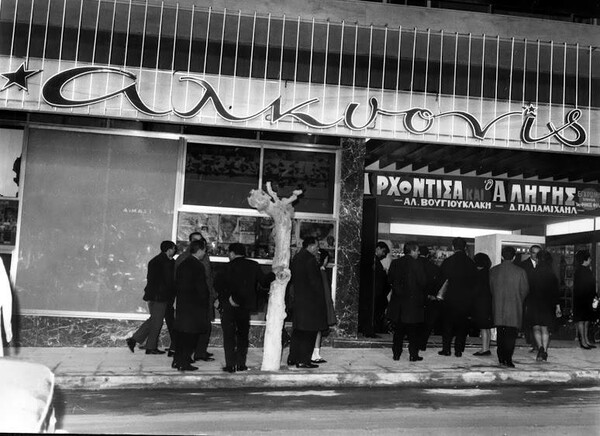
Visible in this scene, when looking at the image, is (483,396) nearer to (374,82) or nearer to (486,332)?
(486,332)

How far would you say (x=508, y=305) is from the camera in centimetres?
993

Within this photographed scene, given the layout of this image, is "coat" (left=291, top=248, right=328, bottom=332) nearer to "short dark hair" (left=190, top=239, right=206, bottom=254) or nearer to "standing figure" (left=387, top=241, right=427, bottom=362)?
"short dark hair" (left=190, top=239, right=206, bottom=254)

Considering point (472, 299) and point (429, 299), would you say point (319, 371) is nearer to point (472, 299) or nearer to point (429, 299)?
point (472, 299)

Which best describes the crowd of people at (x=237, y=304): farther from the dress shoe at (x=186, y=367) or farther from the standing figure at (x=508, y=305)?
the standing figure at (x=508, y=305)

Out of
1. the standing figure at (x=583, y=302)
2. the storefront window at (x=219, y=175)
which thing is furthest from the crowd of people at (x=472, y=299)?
the storefront window at (x=219, y=175)

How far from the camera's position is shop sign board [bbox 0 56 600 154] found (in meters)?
10.5

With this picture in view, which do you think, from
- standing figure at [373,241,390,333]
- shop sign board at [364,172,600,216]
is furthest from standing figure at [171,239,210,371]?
shop sign board at [364,172,600,216]

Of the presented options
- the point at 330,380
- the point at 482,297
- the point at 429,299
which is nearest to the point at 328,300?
the point at 330,380

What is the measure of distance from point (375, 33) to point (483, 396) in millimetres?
6405

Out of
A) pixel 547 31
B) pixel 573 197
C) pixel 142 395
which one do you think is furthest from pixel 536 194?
pixel 142 395

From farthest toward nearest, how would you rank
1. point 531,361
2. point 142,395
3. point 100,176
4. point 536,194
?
point 536,194
point 100,176
point 531,361
point 142,395

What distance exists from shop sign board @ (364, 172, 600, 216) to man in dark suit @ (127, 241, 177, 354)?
4.77m

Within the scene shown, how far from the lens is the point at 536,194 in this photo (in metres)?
14.2

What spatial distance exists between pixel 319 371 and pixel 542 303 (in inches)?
158
